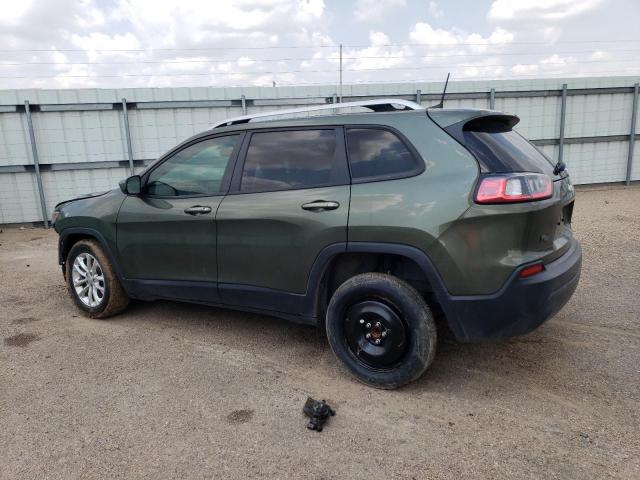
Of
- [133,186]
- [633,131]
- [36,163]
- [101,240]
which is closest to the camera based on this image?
[133,186]

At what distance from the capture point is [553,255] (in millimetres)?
2922

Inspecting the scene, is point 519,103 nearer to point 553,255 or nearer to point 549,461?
point 553,255

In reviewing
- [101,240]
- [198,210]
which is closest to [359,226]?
[198,210]

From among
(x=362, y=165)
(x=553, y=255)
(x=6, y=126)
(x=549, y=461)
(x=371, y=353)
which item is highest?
(x=6, y=126)

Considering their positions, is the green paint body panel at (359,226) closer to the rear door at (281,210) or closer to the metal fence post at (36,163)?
the rear door at (281,210)

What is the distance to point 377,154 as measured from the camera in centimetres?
315

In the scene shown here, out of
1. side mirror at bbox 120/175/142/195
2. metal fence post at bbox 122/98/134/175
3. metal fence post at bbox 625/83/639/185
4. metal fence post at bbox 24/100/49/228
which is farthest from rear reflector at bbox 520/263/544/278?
metal fence post at bbox 625/83/639/185

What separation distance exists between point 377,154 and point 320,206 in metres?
0.50

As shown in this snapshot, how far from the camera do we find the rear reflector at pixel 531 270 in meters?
2.73

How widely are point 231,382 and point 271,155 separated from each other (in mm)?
1626

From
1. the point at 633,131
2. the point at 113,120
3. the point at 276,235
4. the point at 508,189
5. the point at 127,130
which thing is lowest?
the point at 276,235

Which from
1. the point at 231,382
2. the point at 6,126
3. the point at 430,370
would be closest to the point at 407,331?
the point at 430,370

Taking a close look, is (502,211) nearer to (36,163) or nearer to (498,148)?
(498,148)

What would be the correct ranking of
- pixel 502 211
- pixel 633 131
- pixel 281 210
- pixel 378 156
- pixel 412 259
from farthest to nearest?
1. pixel 633 131
2. pixel 281 210
3. pixel 378 156
4. pixel 412 259
5. pixel 502 211
